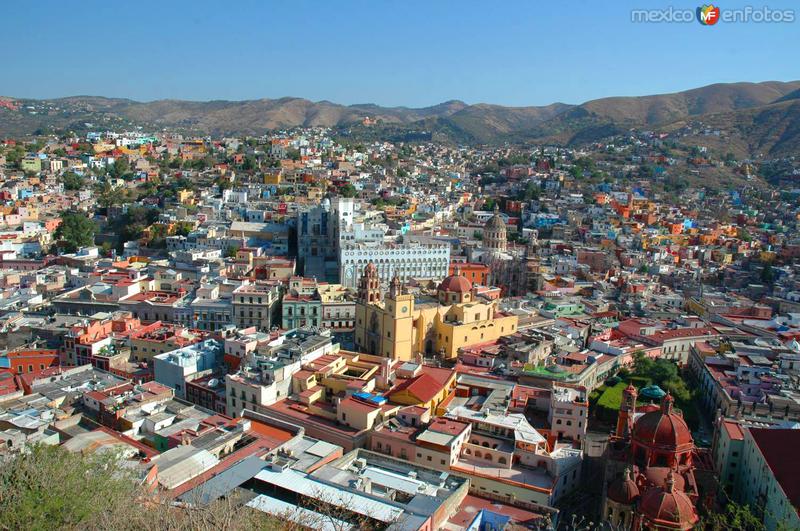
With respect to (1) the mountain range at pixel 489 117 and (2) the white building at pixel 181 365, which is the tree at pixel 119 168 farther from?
(1) the mountain range at pixel 489 117

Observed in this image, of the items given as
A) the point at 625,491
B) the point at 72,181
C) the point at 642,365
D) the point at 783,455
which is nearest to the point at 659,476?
the point at 625,491

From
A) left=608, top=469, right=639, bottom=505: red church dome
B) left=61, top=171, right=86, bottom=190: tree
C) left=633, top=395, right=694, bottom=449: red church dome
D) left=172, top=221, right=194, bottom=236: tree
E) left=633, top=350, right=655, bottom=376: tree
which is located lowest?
left=633, top=350, right=655, bottom=376: tree

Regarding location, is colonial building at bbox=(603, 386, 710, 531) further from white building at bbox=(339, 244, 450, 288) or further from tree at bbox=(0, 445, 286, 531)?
white building at bbox=(339, 244, 450, 288)

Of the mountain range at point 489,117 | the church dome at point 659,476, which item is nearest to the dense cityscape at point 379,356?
the church dome at point 659,476

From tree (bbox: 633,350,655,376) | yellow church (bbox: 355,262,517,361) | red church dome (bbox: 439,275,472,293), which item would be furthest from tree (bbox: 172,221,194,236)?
tree (bbox: 633,350,655,376)

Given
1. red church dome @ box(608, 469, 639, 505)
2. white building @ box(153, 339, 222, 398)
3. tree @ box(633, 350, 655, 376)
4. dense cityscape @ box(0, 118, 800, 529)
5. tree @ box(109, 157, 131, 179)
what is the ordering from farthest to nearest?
tree @ box(109, 157, 131, 179) < tree @ box(633, 350, 655, 376) < white building @ box(153, 339, 222, 398) < dense cityscape @ box(0, 118, 800, 529) < red church dome @ box(608, 469, 639, 505)
